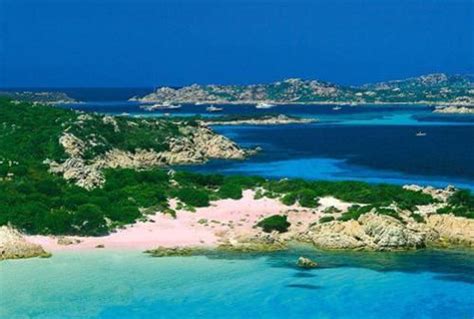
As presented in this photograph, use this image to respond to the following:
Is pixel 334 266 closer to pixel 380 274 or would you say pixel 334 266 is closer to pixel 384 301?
pixel 380 274

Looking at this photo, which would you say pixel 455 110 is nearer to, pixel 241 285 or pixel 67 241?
pixel 67 241

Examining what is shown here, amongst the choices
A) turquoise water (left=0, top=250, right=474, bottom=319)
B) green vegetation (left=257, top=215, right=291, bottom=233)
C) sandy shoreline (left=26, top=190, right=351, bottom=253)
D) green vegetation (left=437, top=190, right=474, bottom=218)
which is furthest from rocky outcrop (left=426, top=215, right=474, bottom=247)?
green vegetation (left=257, top=215, right=291, bottom=233)

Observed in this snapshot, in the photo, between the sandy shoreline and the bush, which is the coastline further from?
the bush

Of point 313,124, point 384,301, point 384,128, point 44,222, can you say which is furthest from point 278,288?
point 313,124

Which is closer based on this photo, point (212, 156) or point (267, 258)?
point (267, 258)

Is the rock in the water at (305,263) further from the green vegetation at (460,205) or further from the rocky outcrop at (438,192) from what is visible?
the rocky outcrop at (438,192)

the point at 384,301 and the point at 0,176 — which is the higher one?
the point at 0,176
